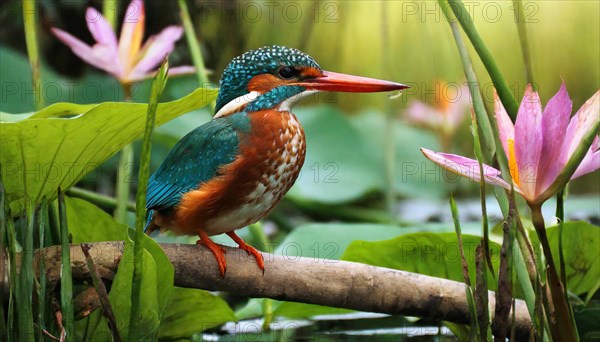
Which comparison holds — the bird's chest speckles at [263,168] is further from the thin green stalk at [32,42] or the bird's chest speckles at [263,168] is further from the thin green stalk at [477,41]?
the thin green stalk at [477,41]

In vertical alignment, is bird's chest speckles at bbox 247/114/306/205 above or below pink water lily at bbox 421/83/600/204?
below

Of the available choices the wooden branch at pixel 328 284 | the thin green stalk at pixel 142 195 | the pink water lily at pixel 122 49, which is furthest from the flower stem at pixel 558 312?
the pink water lily at pixel 122 49

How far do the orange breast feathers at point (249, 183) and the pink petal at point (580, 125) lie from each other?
64cm

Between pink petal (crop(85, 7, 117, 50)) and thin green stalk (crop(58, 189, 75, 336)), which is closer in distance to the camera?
thin green stalk (crop(58, 189, 75, 336))

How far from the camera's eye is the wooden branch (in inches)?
61.6

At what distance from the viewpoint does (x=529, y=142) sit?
117 cm

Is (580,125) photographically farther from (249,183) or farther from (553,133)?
(249,183)

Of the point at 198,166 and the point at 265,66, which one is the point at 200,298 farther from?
the point at 265,66

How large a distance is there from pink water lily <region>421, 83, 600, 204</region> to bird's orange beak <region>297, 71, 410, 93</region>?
1.38ft

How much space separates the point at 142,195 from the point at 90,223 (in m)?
0.51

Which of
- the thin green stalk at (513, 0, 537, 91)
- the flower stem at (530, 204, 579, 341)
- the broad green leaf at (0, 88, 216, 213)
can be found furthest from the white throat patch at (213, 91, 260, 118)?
the flower stem at (530, 204, 579, 341)

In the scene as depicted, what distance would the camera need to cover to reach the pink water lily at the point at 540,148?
3.78ft

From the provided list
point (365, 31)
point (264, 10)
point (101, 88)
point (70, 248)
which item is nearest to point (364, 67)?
point (365, 31)

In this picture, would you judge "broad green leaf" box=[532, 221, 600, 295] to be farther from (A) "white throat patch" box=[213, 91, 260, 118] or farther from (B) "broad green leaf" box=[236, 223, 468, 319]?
(A) "white throat patch" box=[213, 91, 260, 118]
